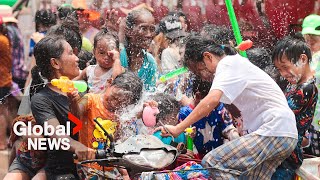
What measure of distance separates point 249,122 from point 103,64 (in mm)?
1323

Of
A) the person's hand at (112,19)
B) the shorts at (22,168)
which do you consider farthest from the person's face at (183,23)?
the shorts at (22,168)

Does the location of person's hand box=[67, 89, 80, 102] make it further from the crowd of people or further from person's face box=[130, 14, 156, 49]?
person's face box=[130, 14, 156, 49]

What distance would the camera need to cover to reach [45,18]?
300 inches

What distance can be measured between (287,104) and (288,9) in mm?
1977

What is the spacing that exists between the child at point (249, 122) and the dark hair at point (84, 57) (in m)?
1.26

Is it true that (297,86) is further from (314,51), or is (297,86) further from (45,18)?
(45,18)

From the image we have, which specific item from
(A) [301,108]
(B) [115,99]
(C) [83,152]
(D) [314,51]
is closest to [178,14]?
(D) [314,51]

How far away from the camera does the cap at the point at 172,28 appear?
7859 millimetres

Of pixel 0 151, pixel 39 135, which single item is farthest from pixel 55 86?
pixel 0 151

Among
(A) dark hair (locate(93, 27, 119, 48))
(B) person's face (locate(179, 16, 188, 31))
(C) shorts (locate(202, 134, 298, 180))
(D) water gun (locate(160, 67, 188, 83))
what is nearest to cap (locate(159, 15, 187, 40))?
(B) person's face (locate(179, 16, 188, 31))

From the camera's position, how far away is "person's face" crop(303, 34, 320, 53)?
24.7 feet

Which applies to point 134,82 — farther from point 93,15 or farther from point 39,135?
point 93,15

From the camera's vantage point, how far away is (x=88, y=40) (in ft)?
24.8

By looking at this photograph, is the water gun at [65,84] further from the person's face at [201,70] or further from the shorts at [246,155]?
the shorts at [246,155]
